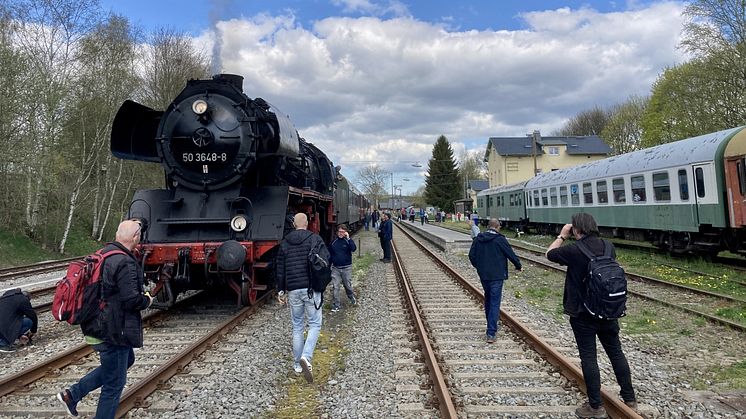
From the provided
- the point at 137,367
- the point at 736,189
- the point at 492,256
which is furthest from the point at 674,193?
the point at 137,367

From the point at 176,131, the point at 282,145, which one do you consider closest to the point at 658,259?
the point at 282,145

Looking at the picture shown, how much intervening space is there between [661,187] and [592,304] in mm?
11697

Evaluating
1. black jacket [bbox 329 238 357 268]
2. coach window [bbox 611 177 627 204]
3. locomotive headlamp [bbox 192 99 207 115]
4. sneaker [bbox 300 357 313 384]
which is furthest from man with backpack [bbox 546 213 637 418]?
coach window [bbox 611 177 627 204]

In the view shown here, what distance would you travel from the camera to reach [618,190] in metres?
→ 16.1

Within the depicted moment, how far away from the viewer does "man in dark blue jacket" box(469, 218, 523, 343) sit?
632 cm

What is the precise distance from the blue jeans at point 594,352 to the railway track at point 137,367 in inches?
149

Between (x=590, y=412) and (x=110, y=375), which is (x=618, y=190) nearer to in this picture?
(x=590, y=412)

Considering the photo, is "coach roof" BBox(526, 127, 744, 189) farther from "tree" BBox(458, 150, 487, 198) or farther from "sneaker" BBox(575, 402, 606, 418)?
"tree" BBox(458, 150, 487, 198)

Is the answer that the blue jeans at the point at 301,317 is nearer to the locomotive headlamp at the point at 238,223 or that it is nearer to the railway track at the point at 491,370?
the railway track at the point at 491,370

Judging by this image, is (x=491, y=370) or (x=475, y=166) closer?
(x=491, y=370)

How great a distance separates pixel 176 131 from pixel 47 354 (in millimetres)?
3672

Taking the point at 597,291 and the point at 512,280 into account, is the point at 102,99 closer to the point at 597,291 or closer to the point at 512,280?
the point at 512,280

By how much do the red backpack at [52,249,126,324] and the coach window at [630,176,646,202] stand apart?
1497 centimetres

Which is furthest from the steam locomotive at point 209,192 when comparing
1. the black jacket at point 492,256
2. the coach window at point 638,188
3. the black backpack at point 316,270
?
the coach window at point 638,188
